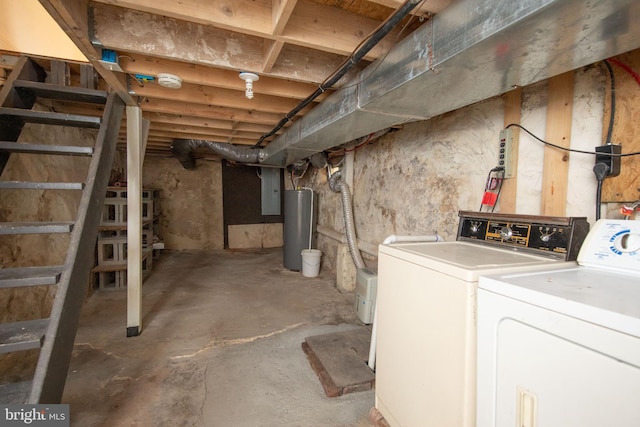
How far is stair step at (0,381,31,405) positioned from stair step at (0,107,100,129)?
4.47 ft

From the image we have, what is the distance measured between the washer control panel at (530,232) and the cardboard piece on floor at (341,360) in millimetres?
1075

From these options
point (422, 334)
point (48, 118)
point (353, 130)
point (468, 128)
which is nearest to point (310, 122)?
point (353, 130)

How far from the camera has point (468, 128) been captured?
70.1 inches

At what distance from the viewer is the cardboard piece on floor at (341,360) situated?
1675mm

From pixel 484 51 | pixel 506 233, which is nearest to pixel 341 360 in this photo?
pixel 506 233

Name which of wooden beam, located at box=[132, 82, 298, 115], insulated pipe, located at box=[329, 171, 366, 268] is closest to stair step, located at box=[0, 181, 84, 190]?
wooden beam, located at box=[132, 82, 298, 115]

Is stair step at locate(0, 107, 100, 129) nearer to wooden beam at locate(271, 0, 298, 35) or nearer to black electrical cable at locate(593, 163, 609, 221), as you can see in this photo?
wooden beam at locate(271, 0, 298, 35)

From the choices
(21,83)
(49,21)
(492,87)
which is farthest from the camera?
(49,21)

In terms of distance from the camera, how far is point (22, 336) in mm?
1049

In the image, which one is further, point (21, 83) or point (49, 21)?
point (49, 21)

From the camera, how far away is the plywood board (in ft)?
3.39

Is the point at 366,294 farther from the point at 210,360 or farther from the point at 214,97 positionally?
the point at 214,97

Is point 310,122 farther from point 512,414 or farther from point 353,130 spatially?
point 512,414

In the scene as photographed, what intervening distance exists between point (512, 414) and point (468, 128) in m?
1.58
